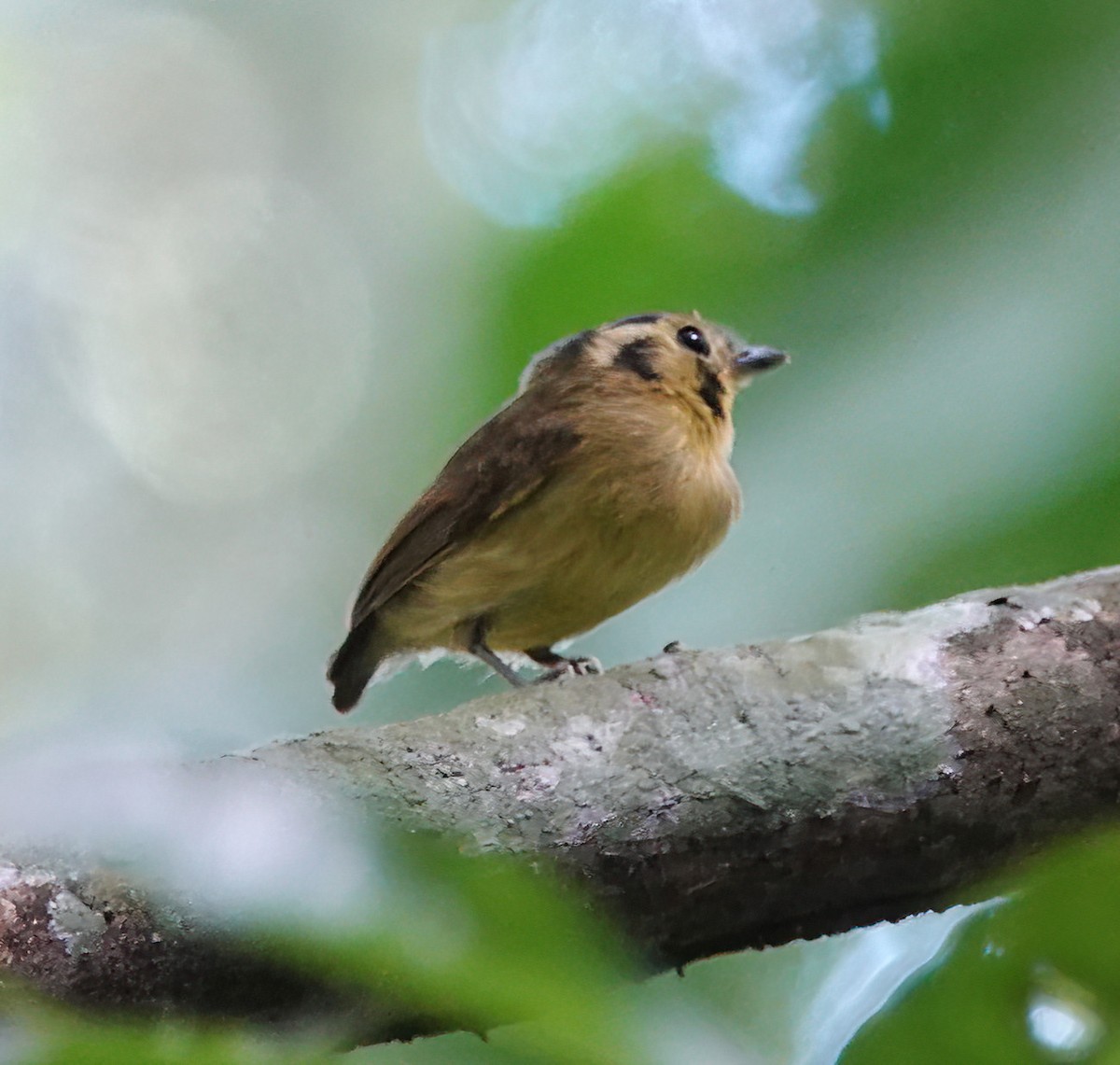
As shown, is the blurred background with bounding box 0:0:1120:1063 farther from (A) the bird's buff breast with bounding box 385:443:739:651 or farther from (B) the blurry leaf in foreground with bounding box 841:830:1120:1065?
(B) the blurry leaf in foreground with bounding box 841:830:1120:1065

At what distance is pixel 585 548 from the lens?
72.2 inches

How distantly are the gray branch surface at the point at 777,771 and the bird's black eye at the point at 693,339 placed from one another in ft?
2.94

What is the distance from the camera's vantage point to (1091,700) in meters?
1.25

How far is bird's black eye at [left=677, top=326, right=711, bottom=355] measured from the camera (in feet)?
6.94

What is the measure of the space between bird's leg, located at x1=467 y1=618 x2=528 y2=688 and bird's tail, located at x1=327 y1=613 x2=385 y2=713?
17 centimetres

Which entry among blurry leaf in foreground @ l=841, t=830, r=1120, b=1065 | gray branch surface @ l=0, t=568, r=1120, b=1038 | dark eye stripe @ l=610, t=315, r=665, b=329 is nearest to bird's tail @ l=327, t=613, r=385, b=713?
dark eye stripe @ l=610, t=315, r=665, b=329

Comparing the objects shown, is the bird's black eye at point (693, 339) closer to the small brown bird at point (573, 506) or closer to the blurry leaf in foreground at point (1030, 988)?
the small brown bird at point (573, 506)

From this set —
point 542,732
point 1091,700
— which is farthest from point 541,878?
point 1091,700

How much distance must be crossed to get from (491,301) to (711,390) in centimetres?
38

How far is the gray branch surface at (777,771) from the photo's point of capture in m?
1.13

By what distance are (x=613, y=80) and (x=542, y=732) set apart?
126 cm

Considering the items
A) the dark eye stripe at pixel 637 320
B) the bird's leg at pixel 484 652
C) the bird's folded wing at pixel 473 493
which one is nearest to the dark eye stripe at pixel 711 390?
the dark eye stripe at pixel 637 320

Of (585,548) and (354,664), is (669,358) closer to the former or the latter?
(585,548)

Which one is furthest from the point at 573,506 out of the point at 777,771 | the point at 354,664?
the point at 777,771
